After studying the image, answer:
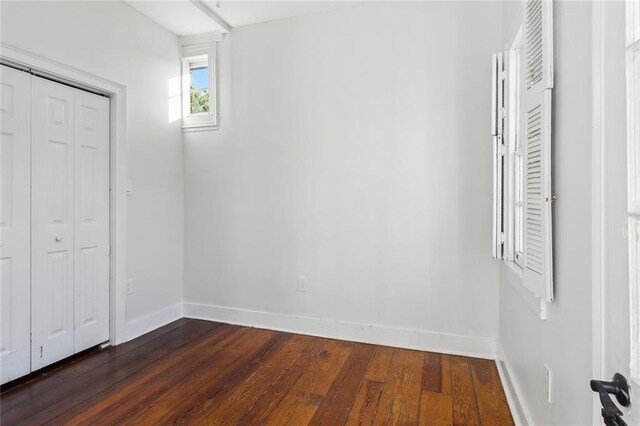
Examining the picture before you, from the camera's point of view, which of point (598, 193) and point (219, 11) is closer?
point (598, 193)

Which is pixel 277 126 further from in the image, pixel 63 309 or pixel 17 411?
pixel 17 411

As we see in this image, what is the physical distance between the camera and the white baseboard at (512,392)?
70.0 inches

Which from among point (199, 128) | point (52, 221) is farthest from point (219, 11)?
point (52, 221)

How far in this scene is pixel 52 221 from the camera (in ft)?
8.20

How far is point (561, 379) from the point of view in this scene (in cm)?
129

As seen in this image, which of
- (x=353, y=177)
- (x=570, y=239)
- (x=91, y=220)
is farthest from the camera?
(x=353, y=177)

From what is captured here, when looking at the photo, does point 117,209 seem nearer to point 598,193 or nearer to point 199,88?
point 199,88

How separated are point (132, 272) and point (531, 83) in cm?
333

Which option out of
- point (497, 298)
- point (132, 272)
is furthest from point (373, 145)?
point (132, 272)

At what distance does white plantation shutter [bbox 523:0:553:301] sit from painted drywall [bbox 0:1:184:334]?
305cm

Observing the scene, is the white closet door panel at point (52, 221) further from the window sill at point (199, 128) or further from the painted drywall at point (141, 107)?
the window sill at point (199, 128)

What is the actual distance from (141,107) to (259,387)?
2.67 meters

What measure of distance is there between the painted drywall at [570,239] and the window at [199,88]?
303 cm

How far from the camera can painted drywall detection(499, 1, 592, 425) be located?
1.06 metres
